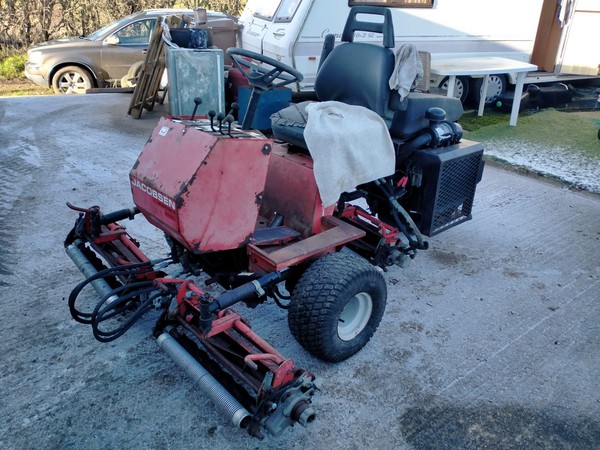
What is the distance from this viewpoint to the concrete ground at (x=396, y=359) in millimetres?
2393

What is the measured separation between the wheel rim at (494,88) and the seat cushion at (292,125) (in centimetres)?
667

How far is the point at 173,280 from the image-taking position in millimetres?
2525

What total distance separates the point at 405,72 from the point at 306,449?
226 cm

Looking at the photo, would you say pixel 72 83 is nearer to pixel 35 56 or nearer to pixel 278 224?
pixel 35 56

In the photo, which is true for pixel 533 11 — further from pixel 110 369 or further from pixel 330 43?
pixel 110 369

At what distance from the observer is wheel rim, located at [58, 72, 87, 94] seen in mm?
8945

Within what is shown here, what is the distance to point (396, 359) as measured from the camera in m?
2.89

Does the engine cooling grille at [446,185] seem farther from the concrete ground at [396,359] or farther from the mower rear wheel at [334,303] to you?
the mower rear wheel at [334,303]

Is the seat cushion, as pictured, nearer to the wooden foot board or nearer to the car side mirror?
the wooden foot board

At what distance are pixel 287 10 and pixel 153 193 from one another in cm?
531

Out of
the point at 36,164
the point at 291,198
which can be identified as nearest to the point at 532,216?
the point at 291,198

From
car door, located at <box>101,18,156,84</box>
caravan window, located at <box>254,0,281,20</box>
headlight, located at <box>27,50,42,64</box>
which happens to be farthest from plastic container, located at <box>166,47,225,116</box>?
headlight, located at <box>27,50,42,64</box>

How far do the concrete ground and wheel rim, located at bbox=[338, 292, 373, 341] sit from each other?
0.16 meters

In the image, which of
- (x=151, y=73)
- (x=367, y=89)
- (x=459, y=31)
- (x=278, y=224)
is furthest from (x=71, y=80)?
(x=278, y=224)
